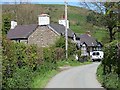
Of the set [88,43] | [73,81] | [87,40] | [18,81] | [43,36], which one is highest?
[18,81]

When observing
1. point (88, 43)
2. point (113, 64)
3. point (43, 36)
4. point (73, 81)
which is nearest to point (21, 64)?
point (73, 81)

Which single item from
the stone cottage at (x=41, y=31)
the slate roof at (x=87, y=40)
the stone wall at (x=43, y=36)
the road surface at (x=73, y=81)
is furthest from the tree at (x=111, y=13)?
the slate roof at (x=87, y=40)

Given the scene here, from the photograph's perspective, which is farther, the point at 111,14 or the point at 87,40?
the point at 87,40

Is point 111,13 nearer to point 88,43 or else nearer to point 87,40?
point 88,43

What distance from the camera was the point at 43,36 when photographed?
2627 cm

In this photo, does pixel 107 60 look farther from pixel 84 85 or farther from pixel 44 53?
pixel 44 53

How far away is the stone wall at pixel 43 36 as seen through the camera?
24.3 metres

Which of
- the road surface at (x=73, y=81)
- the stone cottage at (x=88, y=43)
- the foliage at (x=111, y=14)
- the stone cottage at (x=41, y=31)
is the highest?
the foliage at (x=111, y=14)

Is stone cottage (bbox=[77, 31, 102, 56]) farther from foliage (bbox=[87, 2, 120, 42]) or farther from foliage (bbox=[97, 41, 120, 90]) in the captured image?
foliage (bbox=[87, 2, 120, 42])

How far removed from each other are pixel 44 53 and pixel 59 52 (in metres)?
6.26

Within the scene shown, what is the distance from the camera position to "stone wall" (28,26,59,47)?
2435 cm

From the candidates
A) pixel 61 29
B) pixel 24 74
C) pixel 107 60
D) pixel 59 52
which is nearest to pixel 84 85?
pixel 107 60

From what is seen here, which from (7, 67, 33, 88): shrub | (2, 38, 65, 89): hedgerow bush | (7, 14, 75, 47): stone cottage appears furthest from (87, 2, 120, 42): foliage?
(7, 14, 75, 47): stone cottage

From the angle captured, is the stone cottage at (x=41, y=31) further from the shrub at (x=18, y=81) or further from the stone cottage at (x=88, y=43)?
the shrub at (x=18, y=81)
